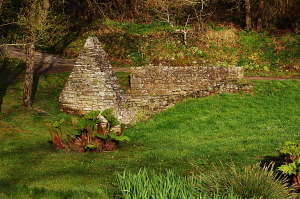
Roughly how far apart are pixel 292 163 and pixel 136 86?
13150 millimetres

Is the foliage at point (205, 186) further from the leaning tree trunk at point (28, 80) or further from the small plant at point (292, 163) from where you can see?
the leaning tree trunk at point (28, 80)

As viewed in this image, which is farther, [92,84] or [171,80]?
[171,80]

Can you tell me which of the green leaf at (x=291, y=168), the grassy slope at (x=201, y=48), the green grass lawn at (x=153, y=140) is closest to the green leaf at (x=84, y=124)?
the green grass lawn at (x=153, y=140)

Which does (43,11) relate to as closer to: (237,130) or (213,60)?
(237,130)

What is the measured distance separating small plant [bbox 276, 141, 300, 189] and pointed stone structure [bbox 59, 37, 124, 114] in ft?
30.3

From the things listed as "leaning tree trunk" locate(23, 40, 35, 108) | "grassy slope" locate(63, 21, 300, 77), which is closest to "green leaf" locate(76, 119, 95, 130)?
"leaning tree trunk" locate(23, 40, 35, 108)

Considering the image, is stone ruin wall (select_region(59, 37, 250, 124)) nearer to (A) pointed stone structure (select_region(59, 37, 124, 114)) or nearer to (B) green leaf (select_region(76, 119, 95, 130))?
(A) pointed stone structure (select_region(59, 37, 124, 114))

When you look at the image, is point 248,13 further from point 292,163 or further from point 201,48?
point 292,163

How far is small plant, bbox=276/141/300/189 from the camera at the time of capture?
7.11 m

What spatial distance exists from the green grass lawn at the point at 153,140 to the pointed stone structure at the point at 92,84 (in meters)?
0.94

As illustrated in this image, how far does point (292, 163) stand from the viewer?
7223 millimetres

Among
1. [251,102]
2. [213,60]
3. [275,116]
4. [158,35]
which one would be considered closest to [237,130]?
[275,116]

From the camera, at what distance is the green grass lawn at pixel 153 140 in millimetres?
8188

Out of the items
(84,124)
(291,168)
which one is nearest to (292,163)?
(291,168)
